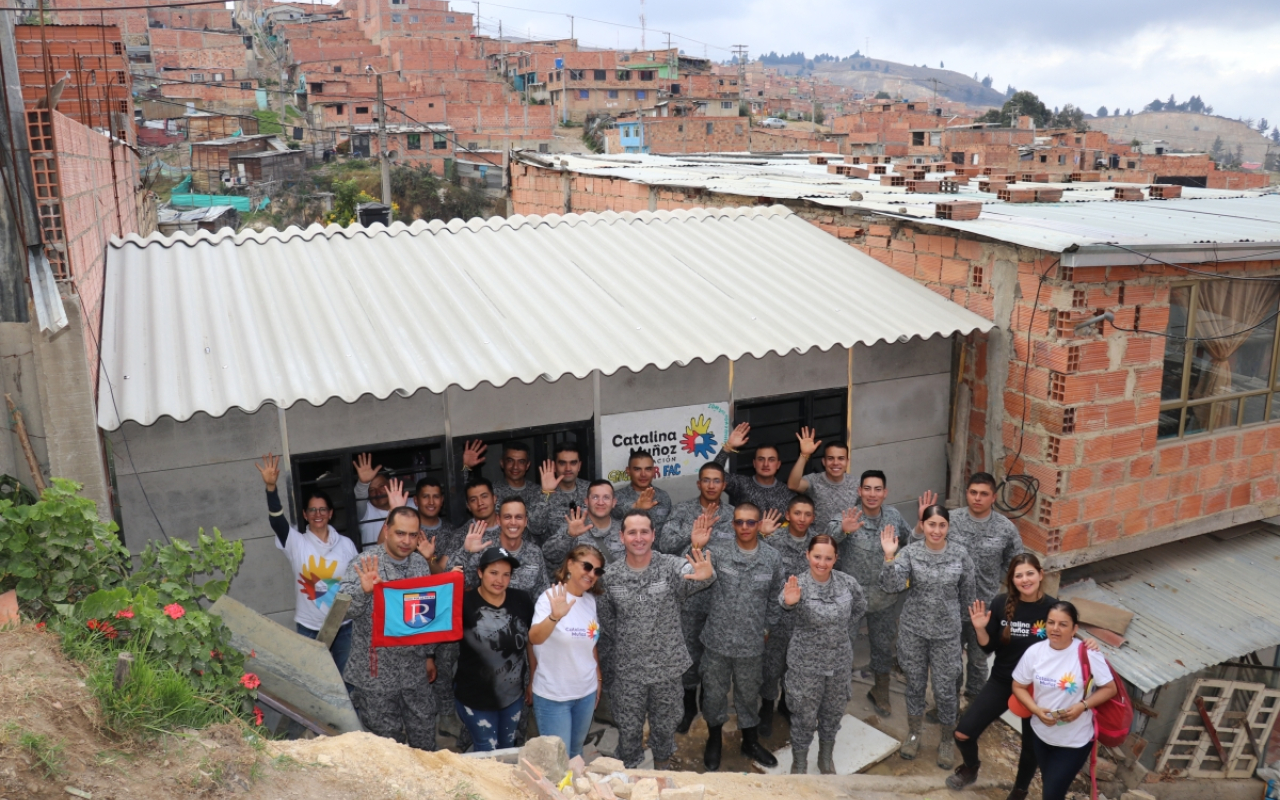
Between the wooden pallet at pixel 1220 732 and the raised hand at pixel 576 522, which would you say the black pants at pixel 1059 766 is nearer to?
the wooden pallet at pixel 1220 732

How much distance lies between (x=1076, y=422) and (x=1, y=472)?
6.74 meters

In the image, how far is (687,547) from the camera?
249 inches

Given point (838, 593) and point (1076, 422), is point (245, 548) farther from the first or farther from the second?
point (1076, 422)

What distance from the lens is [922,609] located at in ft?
19.7

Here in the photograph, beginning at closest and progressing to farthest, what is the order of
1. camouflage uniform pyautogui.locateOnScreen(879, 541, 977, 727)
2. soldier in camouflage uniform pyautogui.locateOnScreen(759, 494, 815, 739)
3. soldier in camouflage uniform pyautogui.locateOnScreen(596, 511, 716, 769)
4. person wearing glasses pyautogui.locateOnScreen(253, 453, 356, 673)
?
soldier in camouflage uniform pyautogui.locateOnScreen(596, 511, 716, 769) → person wearing glasses pyautogui.locateOnScreen(253, 453, 356, 673) → camouflage uniform pyautogui.locateOnScreen(879, 541, 977, 727) → soldier in camouflage uniform pyautogui.locateOnScreen(759, 494, 815, 739)

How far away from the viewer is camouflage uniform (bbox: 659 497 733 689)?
618 cm

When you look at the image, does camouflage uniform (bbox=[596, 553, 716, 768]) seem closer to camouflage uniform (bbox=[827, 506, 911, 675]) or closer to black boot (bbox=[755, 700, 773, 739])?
black boot (bbox=[755, 700, 773, 739])

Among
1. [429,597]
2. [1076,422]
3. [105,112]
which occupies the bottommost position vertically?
[429,597]

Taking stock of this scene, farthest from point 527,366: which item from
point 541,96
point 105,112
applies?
point 541,96

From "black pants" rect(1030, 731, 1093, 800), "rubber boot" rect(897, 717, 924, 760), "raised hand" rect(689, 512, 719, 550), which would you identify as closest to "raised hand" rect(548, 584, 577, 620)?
"raised hand" rect(689, 512, 719, 550)

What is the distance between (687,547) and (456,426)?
1.78 metres

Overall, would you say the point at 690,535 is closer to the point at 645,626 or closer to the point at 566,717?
the point at 645,626

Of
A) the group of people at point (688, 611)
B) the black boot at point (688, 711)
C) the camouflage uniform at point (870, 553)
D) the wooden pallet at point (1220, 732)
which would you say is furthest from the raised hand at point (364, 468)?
the wooden pallet at point (1220, 732)

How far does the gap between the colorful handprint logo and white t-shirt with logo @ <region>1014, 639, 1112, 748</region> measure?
2.67 m
